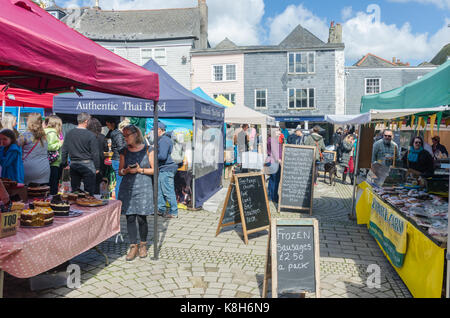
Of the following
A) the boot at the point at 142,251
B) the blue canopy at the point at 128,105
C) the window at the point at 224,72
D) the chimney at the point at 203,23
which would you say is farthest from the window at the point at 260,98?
the boot at the point at 142,251

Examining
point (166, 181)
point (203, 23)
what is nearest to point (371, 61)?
point (203, 23)

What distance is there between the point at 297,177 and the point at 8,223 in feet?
20.9

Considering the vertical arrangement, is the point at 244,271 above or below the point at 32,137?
below

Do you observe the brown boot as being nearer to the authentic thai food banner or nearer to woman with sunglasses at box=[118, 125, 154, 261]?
woman with sunglasses at box=[118, 125, 154, 261]

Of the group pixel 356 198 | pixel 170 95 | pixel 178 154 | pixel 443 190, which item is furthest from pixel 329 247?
pixel 170 95

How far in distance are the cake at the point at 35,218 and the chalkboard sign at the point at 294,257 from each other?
2.27m

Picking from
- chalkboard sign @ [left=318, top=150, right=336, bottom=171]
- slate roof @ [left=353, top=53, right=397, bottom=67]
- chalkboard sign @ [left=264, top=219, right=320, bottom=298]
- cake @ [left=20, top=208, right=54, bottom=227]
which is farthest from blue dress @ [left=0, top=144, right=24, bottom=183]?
slate roof @ [left=353, top=53, right=397, bottom=67]

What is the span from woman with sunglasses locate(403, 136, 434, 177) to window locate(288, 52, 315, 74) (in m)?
23.0

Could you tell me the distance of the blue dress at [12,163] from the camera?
500 centimetres

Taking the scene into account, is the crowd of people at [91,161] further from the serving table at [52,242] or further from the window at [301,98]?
the window at [301,98]

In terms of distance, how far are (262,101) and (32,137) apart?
2534 centimetres

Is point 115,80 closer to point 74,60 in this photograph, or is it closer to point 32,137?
point 74,60

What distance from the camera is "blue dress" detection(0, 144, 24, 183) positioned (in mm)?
5004

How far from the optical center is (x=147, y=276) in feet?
14.5
